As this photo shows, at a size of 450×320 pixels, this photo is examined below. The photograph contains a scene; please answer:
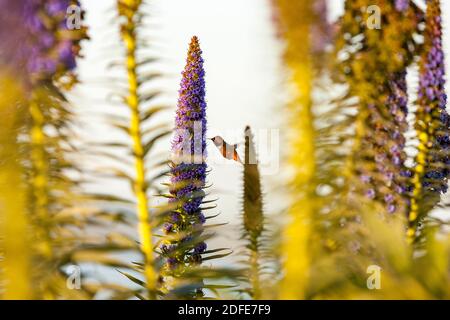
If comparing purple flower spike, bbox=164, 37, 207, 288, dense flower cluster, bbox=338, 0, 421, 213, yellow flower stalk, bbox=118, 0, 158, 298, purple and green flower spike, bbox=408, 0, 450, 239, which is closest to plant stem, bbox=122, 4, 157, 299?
yellow flower stalk, bbox=118, 0, 158, 298

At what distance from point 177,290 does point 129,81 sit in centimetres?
92

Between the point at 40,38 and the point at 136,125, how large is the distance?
2.02ft

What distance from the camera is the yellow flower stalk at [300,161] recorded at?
7.39 ft

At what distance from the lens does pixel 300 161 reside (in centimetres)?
229

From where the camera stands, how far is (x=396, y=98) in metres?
4.20

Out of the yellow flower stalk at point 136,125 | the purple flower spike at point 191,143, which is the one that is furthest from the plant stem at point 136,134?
the purple flower spike at point 191,143

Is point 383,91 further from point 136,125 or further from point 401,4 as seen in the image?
point 136,125

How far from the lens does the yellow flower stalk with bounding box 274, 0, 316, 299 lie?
2.25m

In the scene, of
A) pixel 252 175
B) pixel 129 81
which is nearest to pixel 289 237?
pixel 129 81

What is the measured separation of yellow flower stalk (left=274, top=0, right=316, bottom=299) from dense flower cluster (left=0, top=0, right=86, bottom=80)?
112 cm

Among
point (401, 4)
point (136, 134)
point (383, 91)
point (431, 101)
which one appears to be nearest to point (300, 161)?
point (136, 134)

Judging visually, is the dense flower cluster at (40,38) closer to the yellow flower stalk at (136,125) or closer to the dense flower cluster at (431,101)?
the yellow flower stalk at (136,125)

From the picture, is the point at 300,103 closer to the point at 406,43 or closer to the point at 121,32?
the point at 121,32
